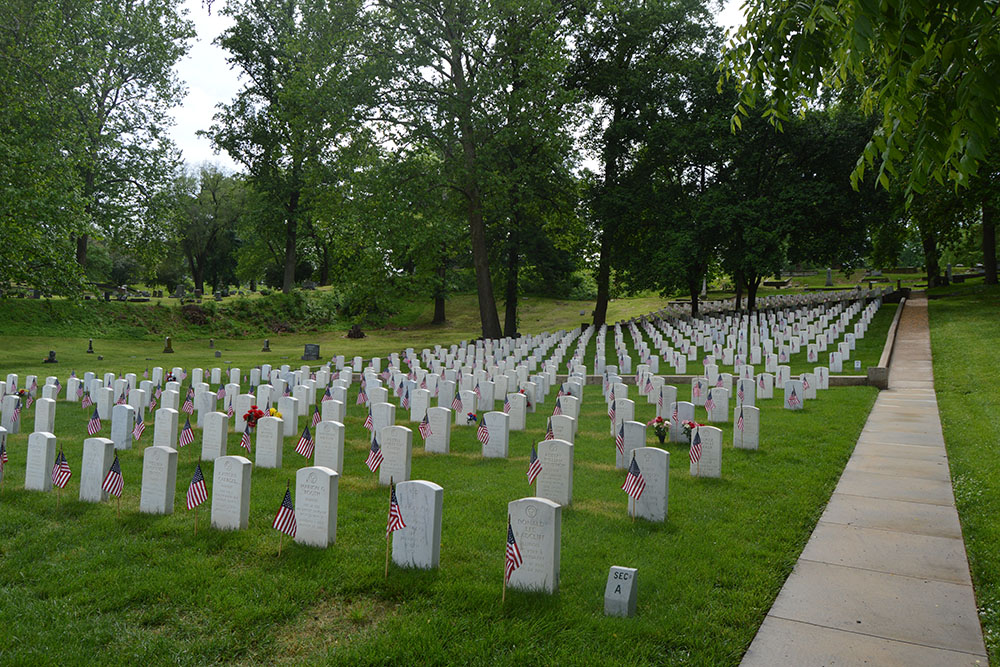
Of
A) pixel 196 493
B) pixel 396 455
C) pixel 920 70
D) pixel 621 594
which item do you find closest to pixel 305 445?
pixel 396 455

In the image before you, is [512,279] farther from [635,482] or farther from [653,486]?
[635,482]

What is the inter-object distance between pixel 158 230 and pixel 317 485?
109 feet

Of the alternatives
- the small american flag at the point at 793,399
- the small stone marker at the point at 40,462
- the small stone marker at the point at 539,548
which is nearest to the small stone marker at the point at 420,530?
the small stone marker at the point at 539,548

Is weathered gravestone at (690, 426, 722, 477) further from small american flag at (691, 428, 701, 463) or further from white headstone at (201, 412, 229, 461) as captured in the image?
white headstone at (201, 412, 229, 461)

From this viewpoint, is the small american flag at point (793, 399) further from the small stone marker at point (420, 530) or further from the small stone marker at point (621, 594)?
the small stone marker at point (420, 530)

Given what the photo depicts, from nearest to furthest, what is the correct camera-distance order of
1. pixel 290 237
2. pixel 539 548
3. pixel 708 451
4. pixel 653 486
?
1. pixel 539 548
2. pixel 653 486
3. pixel 708 451
4. pixel 290 237

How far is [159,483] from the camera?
7.30 meters

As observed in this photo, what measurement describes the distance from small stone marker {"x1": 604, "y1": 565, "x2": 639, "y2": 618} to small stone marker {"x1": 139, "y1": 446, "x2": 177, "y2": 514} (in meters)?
4.87

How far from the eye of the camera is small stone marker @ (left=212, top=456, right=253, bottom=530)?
22.3ft

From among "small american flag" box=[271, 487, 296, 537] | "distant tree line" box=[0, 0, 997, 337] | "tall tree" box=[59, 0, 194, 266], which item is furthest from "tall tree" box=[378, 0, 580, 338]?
"small american flag" box=[271, 487, 296, 537]

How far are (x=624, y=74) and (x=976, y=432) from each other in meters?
26.7

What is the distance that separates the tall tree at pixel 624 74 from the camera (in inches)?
1294

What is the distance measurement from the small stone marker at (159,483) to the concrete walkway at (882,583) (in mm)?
5919

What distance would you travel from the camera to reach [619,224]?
33.7 metres
